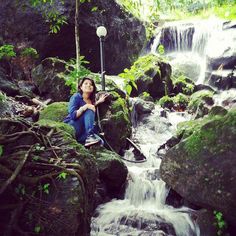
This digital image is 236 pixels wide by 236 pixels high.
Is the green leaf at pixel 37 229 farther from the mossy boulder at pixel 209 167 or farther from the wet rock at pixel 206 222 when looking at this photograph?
the wet rock at pixel 206 222

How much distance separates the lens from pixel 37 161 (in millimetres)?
3838

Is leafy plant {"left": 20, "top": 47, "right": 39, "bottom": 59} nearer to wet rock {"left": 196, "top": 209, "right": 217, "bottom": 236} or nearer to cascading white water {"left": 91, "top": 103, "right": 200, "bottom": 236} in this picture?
cascading white water {"left": 91, "top": 103, "right": 200, "bottom": 236}

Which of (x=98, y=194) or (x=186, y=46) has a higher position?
(x=186, y=46)

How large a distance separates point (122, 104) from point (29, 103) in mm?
2820

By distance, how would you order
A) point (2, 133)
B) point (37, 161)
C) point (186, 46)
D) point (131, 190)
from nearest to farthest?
point (37, 161)
point (2, 133)
point (131, 190)
point (186, 46)

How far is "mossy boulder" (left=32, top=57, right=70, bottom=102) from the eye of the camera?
9.64 metres

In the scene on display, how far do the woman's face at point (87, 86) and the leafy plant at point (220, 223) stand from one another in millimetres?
3032

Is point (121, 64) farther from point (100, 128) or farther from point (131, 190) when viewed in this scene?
point (131, 190)

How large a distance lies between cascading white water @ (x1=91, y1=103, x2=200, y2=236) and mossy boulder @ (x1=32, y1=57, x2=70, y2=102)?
2766 millimetres

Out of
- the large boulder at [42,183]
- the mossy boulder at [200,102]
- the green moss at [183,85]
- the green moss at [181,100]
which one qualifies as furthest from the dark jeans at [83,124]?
the green moss at [183,85]

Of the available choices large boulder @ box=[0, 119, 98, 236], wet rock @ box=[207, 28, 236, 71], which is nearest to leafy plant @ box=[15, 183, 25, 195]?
large boulder @ box=[0, 119, 98, 236]

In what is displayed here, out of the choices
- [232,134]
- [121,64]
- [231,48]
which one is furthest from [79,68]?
[231,48]

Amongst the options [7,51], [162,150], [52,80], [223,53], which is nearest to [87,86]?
[162,150]

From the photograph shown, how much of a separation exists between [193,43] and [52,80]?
40.2ft
